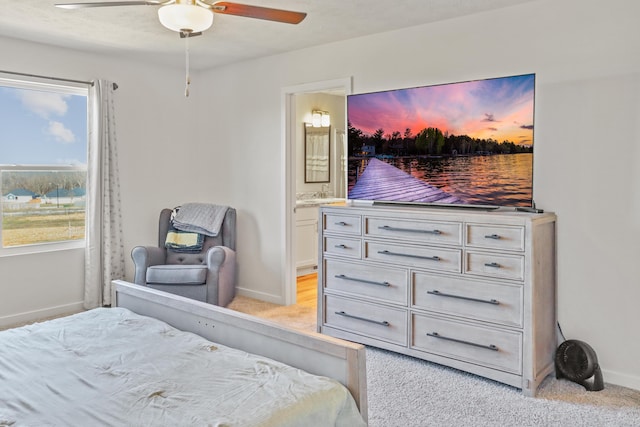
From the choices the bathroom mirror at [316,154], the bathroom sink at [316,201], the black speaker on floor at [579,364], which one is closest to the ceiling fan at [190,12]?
the black speaker on floor at [579,364]

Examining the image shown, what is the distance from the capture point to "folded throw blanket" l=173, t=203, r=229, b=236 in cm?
502

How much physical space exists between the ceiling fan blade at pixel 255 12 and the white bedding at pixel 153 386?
158cm

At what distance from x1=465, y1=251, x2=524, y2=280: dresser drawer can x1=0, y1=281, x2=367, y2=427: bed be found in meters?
1.49

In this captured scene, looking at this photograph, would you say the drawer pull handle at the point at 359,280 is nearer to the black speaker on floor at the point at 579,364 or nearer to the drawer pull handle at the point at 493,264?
the drawer pull handle at the point at 493,264

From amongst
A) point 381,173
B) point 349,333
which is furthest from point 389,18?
point 349,333

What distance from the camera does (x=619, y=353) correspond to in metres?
3.15

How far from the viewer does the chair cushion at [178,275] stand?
4523 mm

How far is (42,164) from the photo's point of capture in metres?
4.63

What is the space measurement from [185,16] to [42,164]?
3021 mm

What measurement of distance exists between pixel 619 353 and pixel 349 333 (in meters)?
1.76

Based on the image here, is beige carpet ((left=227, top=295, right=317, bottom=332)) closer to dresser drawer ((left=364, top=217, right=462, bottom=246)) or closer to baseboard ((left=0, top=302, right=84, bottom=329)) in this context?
dresser drawer ((left=364, top=217, right=462, bottom=246))

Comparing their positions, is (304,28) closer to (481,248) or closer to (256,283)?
(481,248)

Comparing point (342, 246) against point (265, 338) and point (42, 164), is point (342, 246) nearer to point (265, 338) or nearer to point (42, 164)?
point (265, 338)

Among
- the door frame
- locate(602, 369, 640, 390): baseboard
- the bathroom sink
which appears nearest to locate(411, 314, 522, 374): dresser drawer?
locate(602, 369, 640, 390): baseboard
